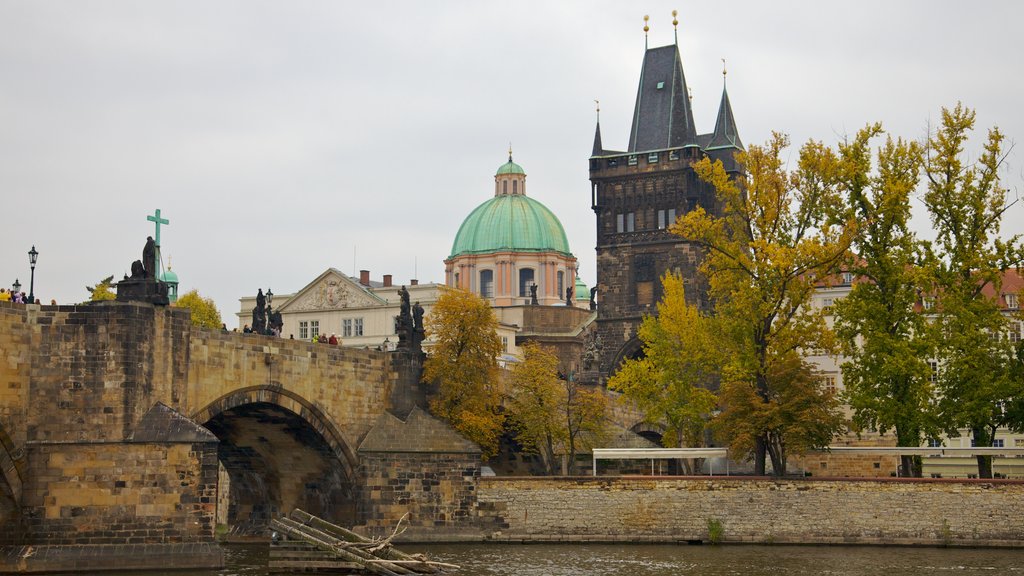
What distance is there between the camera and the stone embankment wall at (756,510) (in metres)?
46.3

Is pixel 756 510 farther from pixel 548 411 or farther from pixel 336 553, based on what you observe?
pixel 336 553

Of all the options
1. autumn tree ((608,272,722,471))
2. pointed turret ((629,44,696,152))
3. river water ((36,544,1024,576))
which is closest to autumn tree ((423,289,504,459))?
river water ((36,544,1024,576))

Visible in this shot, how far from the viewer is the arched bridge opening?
157 feet

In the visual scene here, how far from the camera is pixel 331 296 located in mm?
106625

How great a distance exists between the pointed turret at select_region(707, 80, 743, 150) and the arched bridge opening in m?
44.6

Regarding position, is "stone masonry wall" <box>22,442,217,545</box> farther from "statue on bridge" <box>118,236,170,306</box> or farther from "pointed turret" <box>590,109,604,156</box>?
"pointed turret" <box>590,109,604,156</box>

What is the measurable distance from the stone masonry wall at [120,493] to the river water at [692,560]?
1.70 m

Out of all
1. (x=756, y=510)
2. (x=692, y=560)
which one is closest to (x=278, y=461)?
(x=692, y=560)

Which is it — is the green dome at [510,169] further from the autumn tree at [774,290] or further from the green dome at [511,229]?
the autumn tree at [774,290]

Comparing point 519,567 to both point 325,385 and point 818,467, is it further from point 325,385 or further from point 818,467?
point 818,467

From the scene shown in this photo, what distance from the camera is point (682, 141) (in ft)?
291

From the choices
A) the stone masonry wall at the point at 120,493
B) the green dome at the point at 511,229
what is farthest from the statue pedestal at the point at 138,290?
the green dome at the point at 511,229

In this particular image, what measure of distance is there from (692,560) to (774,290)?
11.7m

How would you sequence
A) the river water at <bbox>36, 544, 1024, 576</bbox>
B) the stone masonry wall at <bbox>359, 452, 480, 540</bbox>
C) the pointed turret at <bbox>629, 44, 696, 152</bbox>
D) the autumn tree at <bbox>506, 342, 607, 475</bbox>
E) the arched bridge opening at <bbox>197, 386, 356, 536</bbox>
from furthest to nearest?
the pointed turret at <bbox>629, 44, 696, 152</bbox>, the autumn tree at <bbox>506, 342, 607, 475</bbox>, the stone masonry wall at <bbox>359, 452, 480, 540</bbox>, the arched bridge opening at <bbox>197, 386, 356, 536</bbox>, the river water at <bbox>36, 544, 1024, 576</bbox>
